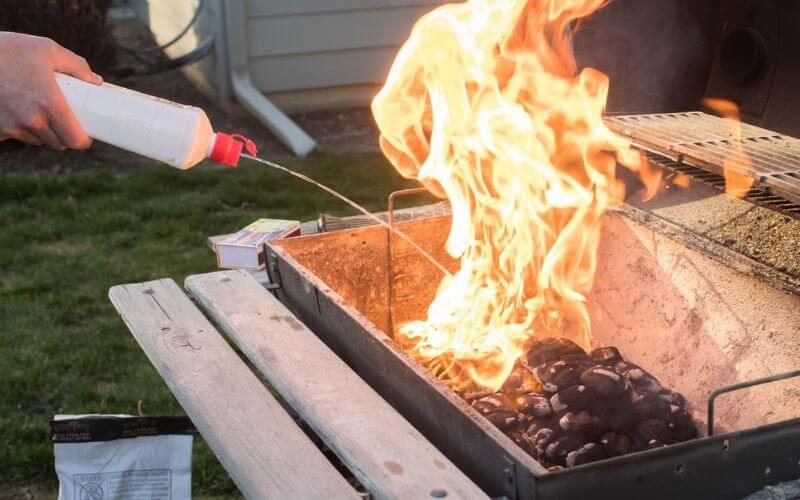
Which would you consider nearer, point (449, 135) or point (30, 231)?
point (449, 135)

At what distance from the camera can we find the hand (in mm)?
1907

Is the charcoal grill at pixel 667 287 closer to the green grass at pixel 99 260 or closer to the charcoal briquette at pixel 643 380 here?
the charcoal briquette at pixel 643 380

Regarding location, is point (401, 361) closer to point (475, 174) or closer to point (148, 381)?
point (475, 174)

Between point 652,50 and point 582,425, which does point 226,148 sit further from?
point 652,50

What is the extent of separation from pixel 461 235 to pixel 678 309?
0.54 meters

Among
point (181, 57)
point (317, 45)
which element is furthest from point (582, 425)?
point (181, 57)

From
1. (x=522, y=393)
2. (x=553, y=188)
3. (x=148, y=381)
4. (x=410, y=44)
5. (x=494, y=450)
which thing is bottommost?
(x=148, y=381)

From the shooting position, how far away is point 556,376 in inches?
83.4

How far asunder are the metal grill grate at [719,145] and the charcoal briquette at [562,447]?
1.90 feet

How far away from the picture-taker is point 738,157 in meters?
2.10

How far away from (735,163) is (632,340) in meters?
0.69

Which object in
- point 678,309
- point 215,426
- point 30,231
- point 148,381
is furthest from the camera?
point 30,231

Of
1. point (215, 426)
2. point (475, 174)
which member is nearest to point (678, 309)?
point (475, 174)

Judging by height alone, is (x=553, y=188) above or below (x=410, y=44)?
below
